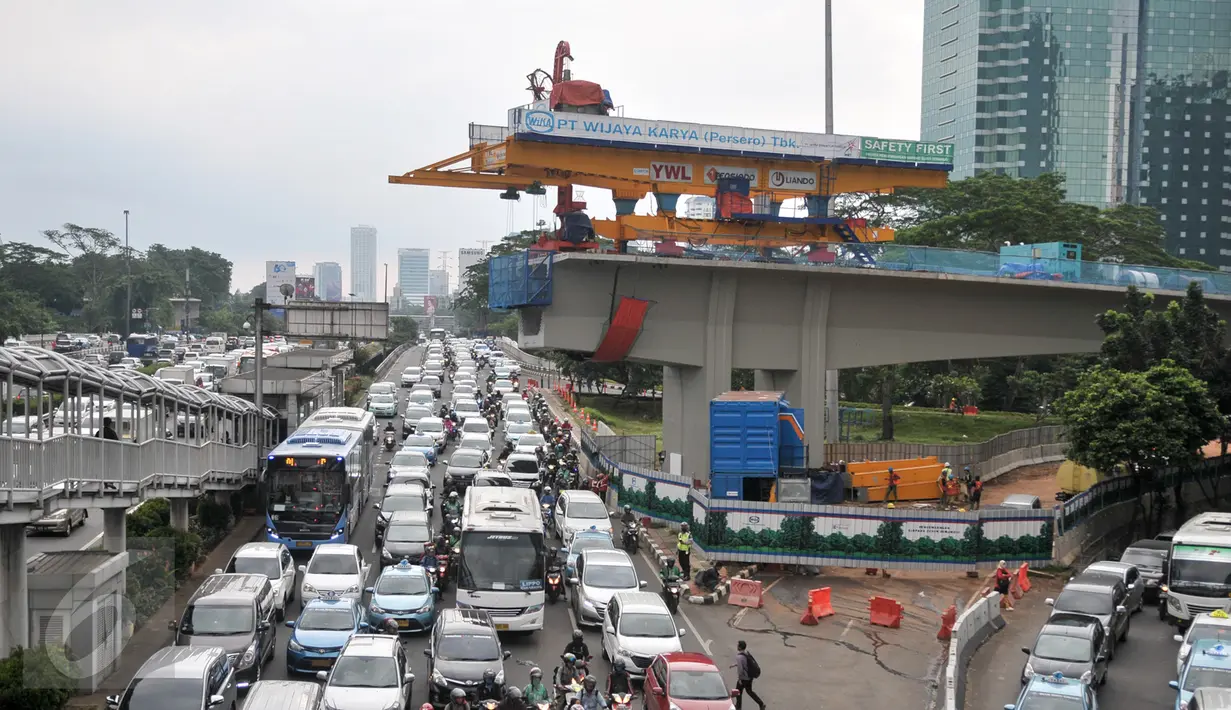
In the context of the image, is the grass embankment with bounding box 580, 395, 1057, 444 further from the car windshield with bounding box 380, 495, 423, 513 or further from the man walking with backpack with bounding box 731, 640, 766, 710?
the man walking with backpack with bounding box 731, 640, 766, 710

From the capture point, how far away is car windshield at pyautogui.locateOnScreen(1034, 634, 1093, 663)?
1927 centimetres

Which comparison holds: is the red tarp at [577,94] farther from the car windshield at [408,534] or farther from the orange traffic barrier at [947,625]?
the orange traffic barrier at [947,625]

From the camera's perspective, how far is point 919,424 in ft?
193

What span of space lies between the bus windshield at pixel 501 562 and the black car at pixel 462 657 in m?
3.01

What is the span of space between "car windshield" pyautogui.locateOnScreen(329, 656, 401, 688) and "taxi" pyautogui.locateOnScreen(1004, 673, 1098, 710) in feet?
28.2

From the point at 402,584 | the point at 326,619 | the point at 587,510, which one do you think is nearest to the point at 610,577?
the point at 402,584

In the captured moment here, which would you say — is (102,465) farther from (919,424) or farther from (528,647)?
(919,424)

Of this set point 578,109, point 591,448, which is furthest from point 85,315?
point 578,109

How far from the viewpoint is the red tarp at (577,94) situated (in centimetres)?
3462

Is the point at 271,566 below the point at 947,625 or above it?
above

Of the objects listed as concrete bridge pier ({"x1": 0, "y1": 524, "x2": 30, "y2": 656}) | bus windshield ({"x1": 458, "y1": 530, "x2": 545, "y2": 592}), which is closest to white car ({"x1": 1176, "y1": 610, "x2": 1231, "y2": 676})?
bus windshield ({"x1": 458, "y1": 530, "x2": 545, "y2": 592})

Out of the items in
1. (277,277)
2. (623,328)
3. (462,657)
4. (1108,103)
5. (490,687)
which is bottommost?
(490,687)

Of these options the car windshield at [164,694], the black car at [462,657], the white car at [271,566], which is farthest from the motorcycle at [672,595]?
the car windshield at [164,694]

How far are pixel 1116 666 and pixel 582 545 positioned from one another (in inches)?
446
